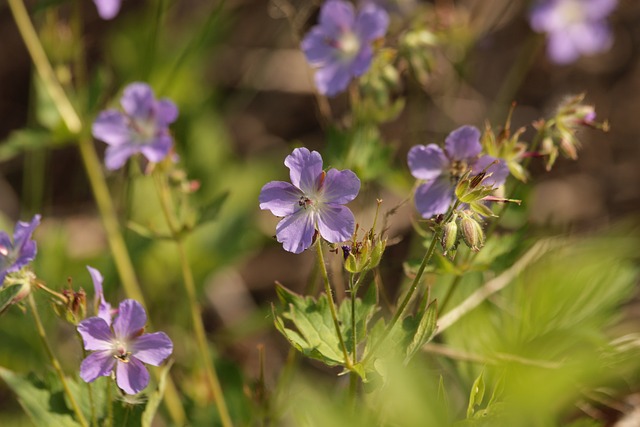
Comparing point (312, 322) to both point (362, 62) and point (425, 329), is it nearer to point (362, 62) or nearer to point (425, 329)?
point (425, 329)

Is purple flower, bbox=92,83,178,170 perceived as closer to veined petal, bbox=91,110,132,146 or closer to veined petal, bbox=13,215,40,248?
veined petal, bbox=91,110,132,146

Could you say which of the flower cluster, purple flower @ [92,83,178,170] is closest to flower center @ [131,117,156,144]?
purple flower @ [92,83,178,170]

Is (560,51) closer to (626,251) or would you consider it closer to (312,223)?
(626,251)

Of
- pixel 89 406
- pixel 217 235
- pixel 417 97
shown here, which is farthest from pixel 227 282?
pixel 89 406

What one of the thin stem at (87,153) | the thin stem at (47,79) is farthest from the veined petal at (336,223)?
the thin stem at (47,79)

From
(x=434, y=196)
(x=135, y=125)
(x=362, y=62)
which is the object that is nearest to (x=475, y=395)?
(x=434, y=196)

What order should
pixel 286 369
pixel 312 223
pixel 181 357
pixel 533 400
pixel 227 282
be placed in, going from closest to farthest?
pixel 533 400 → pixel 312 223 → pixel 286 369 → pixel 181 357 → pixel 227 282

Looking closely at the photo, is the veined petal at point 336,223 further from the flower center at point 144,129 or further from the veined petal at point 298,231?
the flower center at point 144,129
